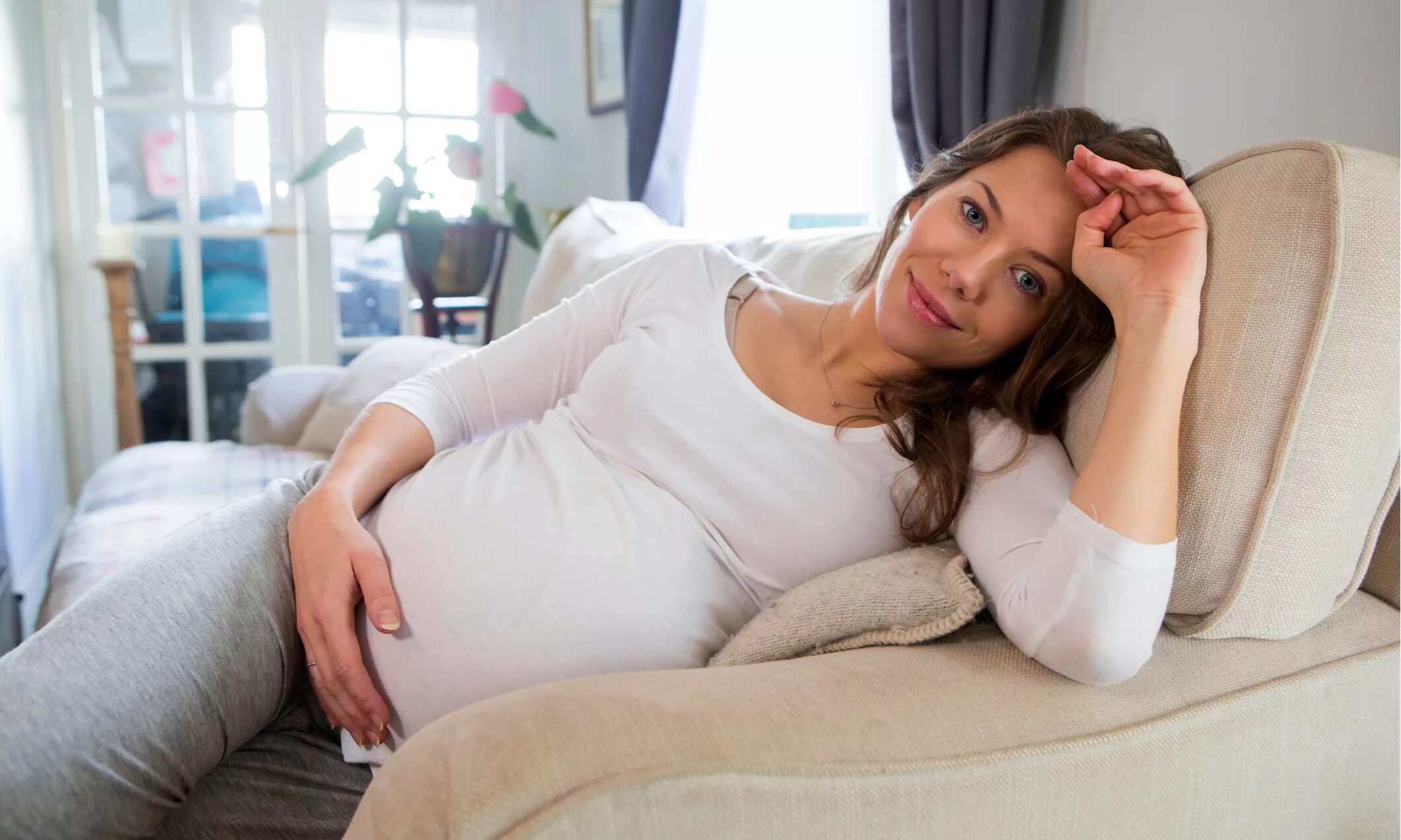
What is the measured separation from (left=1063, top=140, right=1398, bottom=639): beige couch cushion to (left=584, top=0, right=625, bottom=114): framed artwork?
291 cm

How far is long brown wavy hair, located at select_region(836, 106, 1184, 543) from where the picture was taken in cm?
96

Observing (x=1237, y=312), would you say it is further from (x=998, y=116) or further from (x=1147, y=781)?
(x=998, y=116)

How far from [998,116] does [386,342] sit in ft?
4.78

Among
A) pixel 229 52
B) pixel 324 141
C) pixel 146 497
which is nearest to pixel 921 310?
pixel 146 497

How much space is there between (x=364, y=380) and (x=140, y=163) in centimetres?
205

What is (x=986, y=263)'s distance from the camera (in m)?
1.01

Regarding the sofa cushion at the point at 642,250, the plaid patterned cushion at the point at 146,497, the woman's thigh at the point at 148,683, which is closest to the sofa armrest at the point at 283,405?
the plaid patterned cushion at the point at 146,497

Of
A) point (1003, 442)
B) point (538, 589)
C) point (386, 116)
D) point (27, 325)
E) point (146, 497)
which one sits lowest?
point (146, 497)

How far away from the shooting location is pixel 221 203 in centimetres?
370

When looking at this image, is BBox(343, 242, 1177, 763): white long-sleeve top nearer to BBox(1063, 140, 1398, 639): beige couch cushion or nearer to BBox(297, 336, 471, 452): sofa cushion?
BBox(1063, 140, 1398, 639): beige couch cushion

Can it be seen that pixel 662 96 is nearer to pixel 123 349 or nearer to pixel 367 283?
pixel 367 283

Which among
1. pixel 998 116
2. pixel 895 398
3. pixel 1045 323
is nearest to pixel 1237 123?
pixel 998 116

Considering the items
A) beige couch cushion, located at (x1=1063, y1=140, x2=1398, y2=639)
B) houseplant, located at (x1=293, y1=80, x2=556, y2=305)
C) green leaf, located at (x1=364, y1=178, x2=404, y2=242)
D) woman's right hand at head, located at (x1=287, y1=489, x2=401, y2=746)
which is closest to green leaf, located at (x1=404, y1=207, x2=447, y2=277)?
houseplant, located at (x1=293, y1=80, x2=556, y2=305)

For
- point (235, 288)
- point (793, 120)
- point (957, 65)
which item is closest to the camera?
point (957, 65)
